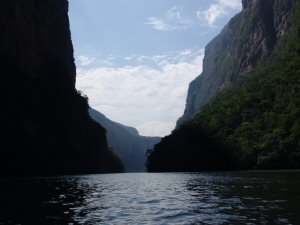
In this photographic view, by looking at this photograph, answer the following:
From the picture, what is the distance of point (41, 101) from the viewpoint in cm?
12719

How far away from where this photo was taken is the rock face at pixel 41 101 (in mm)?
98375

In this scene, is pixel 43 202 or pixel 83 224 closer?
pixel 83 224

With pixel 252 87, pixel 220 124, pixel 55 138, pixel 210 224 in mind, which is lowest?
pixel 210 224

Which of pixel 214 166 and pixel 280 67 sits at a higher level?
pixel 280 67

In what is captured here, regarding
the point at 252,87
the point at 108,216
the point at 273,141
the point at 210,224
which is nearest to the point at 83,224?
the point at 108,216

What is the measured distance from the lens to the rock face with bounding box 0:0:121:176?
9838 centimetres

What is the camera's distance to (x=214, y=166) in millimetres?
149625

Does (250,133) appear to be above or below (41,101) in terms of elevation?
below

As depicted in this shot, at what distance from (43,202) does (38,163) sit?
243 feet

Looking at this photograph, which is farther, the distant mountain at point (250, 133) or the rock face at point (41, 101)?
the distant mountain at point (250, 133)

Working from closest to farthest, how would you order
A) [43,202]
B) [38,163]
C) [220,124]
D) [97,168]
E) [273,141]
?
[43,202], [38,163], [273,141], [97,168], [220,124]

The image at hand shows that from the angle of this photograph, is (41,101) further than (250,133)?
No

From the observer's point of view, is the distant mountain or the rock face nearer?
the rock face

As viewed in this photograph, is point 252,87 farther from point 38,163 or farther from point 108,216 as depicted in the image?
point 108,216
